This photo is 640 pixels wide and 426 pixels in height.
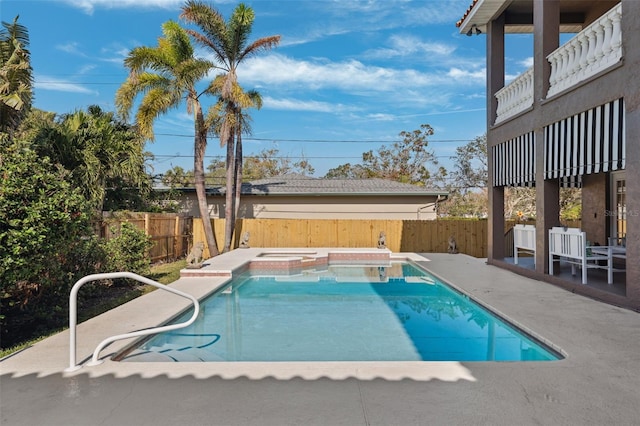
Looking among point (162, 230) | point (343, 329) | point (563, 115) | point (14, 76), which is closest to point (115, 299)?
point (343, 329)

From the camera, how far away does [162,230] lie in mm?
16734

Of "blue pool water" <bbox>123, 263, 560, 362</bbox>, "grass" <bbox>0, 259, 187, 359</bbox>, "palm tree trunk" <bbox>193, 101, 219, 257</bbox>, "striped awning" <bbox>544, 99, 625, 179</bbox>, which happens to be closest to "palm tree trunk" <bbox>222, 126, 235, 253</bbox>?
"palm tree trunk" <bbox>193, 101, 219, 257</bbox>

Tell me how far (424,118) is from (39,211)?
35.1 metres

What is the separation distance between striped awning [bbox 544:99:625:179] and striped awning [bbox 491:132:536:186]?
834 mm

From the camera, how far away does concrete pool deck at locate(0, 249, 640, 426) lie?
3.25 m

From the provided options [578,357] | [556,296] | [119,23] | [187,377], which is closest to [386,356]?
[578,357]

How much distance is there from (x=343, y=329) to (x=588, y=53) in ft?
23.8

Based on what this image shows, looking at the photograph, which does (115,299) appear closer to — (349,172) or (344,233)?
(344,233)

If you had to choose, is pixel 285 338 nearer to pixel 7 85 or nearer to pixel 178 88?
pixel 7 85

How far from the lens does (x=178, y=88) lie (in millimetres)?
16734

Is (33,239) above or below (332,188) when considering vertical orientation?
below

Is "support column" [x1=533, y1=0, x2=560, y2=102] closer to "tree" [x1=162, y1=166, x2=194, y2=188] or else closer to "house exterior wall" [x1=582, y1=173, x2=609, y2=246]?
"house exterior wall" [x1=582, y1=173, x2=609, y2=246]

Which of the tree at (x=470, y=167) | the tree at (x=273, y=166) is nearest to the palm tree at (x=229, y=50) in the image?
the tree at (x=470, y=167)

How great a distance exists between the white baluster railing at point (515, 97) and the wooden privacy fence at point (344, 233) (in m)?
7.78
